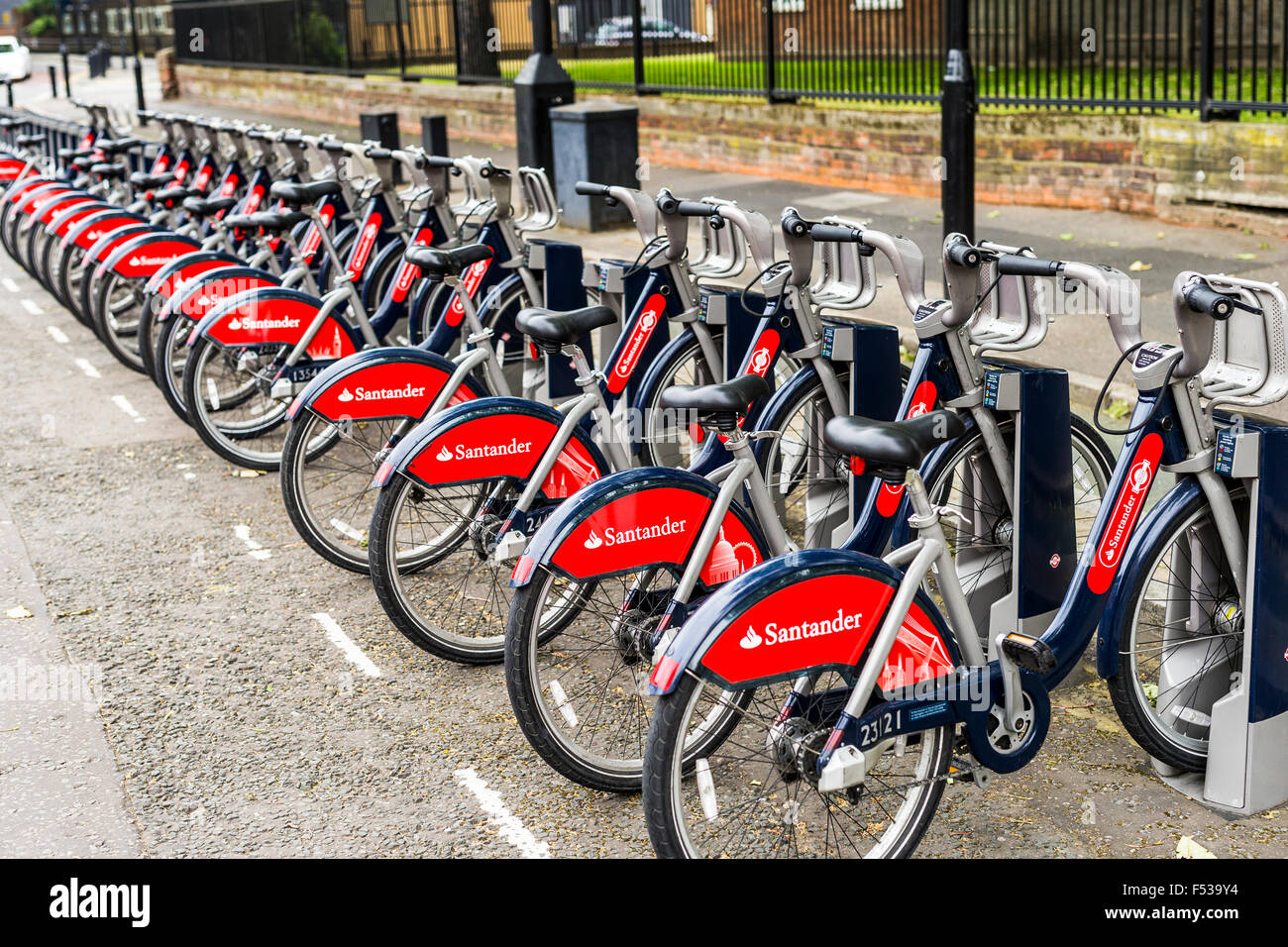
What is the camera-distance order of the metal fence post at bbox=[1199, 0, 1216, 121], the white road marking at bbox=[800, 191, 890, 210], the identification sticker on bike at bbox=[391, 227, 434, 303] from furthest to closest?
the white road marking at bbox=[800, 191, 890, 210] → the metal fence post at bbox=[1199, 0, 1216, 121] → the identification sticker on bike at bbox=[391, 227, 434, 303]

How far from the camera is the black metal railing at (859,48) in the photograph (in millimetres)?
11586

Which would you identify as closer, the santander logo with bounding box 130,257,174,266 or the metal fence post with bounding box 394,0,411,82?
the santander logo with bounding box 130,257,174,266

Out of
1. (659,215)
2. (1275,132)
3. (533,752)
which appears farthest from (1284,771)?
(1275,132)

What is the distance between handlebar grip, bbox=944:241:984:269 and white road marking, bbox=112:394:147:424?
19.0ft

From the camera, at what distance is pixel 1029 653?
11.9 ft

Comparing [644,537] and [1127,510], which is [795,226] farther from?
[1127,510]

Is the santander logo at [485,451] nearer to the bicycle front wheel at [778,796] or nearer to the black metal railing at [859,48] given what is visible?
the bicycle front wheel at [778,796]

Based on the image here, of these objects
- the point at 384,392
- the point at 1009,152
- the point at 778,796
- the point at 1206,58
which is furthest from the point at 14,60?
the point at 778,796

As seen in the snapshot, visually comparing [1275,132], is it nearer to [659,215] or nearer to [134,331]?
[659,215]

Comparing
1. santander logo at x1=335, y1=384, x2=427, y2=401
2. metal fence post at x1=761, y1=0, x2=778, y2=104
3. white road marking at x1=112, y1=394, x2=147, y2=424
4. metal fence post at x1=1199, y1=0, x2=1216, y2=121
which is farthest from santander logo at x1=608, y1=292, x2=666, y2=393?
metal fence post at x1=761, y1=0, x2=778, y2=104

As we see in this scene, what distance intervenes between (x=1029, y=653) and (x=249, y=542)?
379cm

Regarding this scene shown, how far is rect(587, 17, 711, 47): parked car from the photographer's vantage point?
16.4m

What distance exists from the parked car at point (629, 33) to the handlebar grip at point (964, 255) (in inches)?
498

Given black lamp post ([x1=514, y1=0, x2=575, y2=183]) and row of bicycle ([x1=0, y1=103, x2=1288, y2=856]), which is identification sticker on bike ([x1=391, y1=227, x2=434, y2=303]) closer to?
row of bicycle ([x1=0, y1=103, x2=1288, y2=856])
